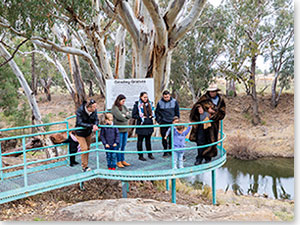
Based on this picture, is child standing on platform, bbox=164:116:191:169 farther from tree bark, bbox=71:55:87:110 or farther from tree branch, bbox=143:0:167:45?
tree bark, bbox=71:55:87:110

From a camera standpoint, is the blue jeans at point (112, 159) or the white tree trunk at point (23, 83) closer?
the blue jeans at point (112, 159)

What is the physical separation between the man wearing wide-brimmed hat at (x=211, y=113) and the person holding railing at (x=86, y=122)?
1.66 meters

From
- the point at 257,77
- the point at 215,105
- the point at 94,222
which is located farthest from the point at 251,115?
the point at 94,222

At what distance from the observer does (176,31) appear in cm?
732

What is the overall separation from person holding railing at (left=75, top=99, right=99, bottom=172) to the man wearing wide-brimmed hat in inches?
65.4

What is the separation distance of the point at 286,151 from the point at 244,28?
6924 mm

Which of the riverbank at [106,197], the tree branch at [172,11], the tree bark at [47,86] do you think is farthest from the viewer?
the tree bark at [47,86]

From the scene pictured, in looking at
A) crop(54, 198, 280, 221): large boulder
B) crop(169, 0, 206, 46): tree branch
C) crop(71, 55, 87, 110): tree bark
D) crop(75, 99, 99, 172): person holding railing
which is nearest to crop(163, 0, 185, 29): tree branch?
crop(169, 0, 206, 46): tree branch

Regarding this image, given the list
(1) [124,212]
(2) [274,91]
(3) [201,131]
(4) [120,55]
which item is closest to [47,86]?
(2) [274,91]

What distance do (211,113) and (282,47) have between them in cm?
1520

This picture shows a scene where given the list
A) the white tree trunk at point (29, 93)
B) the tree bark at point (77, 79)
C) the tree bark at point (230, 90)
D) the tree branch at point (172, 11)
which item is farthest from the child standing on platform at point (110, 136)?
the tree bark at point (230, 90)

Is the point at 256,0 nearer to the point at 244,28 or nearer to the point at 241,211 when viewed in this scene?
the point at 244,28

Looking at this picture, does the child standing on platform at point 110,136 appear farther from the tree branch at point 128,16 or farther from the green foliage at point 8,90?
the green foliage at point 8,90

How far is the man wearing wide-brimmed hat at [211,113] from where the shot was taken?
16.7ft
